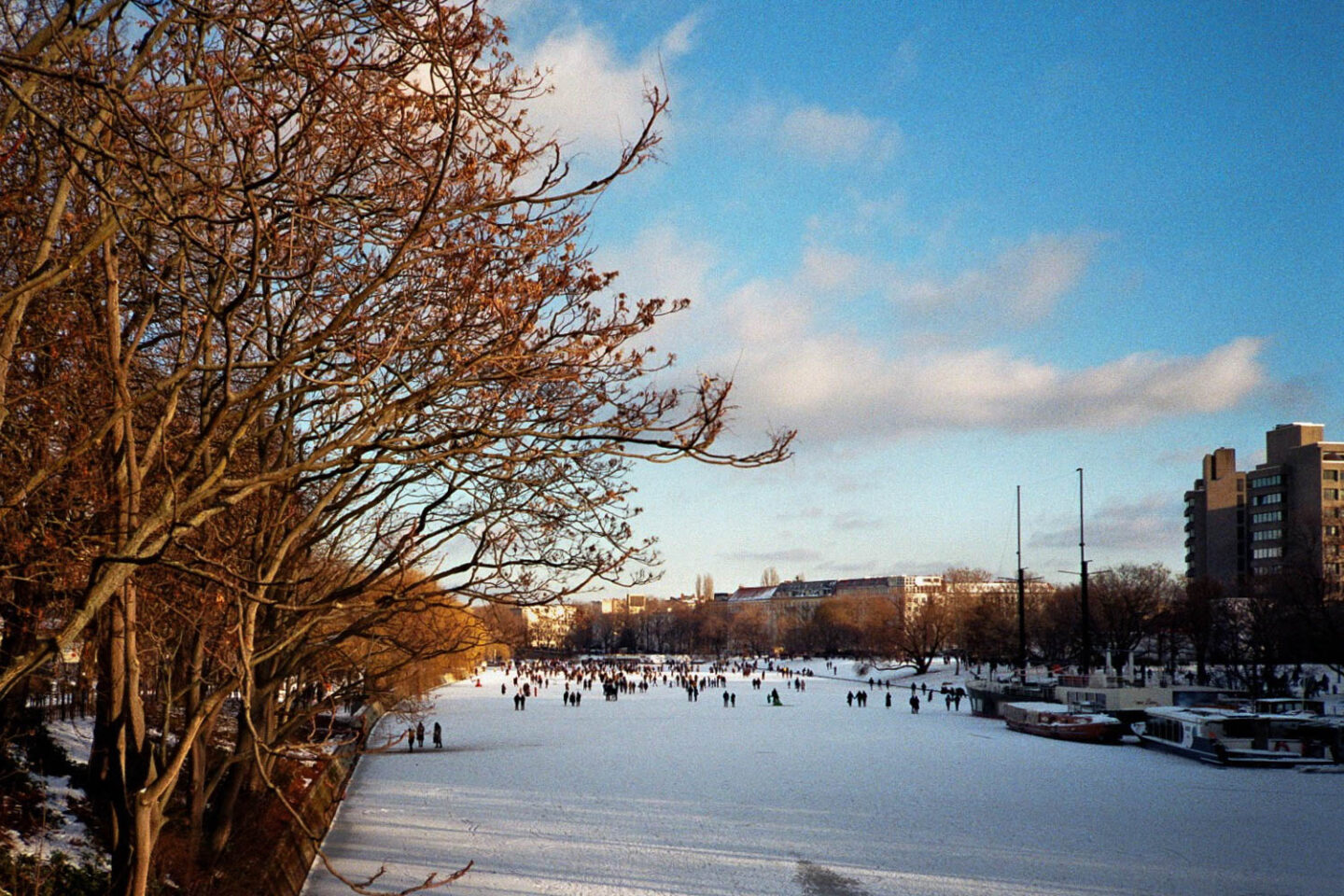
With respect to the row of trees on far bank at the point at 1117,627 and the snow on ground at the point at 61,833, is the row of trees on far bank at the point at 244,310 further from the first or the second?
the row of trees on far bank at the point at 1117,627

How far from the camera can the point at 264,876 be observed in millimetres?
16031

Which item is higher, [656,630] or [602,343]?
[602,343]

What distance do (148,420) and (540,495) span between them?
4.48 meters

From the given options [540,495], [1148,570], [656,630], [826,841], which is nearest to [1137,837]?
[826,841]

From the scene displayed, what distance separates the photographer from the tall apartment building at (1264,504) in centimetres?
10986

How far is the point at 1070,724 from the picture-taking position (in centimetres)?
4603

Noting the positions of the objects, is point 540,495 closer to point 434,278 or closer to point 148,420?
point 434,278

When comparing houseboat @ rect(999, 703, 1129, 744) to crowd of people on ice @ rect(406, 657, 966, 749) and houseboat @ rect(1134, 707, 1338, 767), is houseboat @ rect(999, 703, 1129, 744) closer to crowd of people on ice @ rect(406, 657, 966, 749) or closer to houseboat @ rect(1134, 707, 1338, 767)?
houseboat @ rect(1134, 707, 1338, 767)

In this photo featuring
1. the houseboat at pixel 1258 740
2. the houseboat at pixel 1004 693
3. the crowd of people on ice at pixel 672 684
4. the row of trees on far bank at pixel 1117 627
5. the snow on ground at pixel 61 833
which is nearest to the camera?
the snow on ground at pixel 61 833

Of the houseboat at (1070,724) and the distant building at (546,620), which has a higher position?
the distant building at (546,620)

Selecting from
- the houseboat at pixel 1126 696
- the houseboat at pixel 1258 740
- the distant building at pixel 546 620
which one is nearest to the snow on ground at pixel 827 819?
the houseboat at pixel 1258 740

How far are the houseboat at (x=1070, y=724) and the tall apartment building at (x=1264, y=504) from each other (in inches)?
2107

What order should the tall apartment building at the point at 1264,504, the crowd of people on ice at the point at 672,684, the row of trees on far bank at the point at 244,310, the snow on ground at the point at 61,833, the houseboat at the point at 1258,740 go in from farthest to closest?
the tall apartment building at the point at 1264,504, the crowd of people on ice at the point at 672,684, the houseboat at the point at 1258,740, the snow on ground at the point at 61,833, the row of trees on far bank at the point at 244,310

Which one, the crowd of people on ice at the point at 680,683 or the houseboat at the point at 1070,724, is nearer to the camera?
the houseboat at the point at 1070,724
